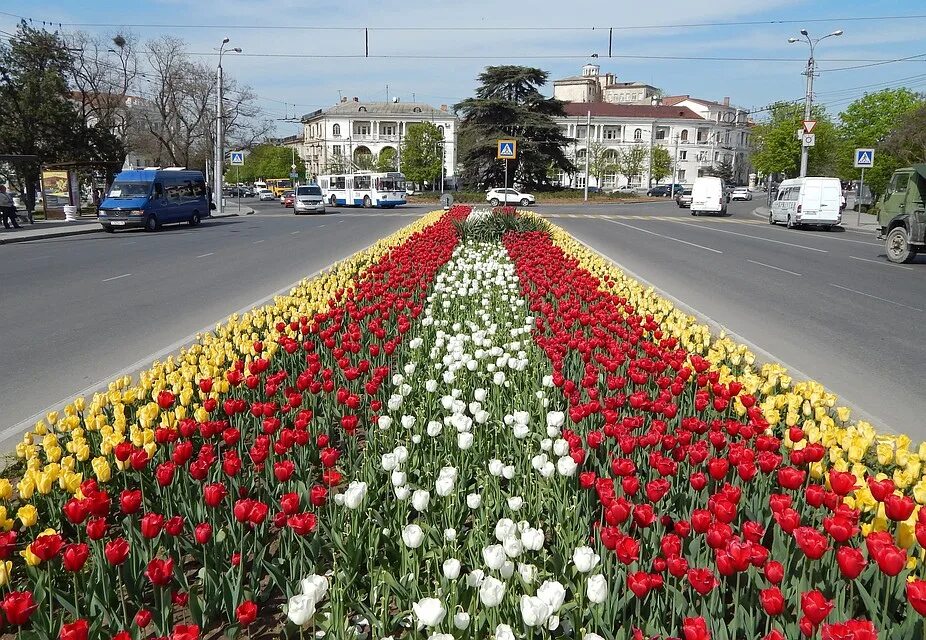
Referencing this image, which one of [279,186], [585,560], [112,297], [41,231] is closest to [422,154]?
[279,186]

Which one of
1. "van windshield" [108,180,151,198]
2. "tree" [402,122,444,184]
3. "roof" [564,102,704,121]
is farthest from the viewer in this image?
"roof" [564,102,704,121]

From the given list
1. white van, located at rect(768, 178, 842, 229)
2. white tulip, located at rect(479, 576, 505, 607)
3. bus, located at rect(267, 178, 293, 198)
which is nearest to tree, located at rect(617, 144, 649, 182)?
bus, located at rect(267, 178, 293, 198)

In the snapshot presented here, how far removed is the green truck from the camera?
60.0 feet

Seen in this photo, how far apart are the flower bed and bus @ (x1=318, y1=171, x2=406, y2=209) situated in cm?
5331

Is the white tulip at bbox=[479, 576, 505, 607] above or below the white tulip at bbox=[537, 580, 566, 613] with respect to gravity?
below

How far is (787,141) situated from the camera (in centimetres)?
5244

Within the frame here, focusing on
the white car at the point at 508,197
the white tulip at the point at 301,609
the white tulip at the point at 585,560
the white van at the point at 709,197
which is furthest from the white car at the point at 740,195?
the white tulip at the point at 301,609

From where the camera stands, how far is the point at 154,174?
98.7ft

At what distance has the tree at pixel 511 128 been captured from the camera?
74.1 m

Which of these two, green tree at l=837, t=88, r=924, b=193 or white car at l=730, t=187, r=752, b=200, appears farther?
white car at l=730, t=187, r=752, b=200

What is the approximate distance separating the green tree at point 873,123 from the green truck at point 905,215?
34229 mm

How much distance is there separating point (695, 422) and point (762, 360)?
14.6 feet

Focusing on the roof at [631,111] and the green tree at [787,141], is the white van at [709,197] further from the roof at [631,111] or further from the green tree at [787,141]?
the roof at [631,111]

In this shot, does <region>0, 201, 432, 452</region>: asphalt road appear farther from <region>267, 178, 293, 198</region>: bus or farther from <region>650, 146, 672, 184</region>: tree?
<region>650, 146, 672, 184</region>: tree
